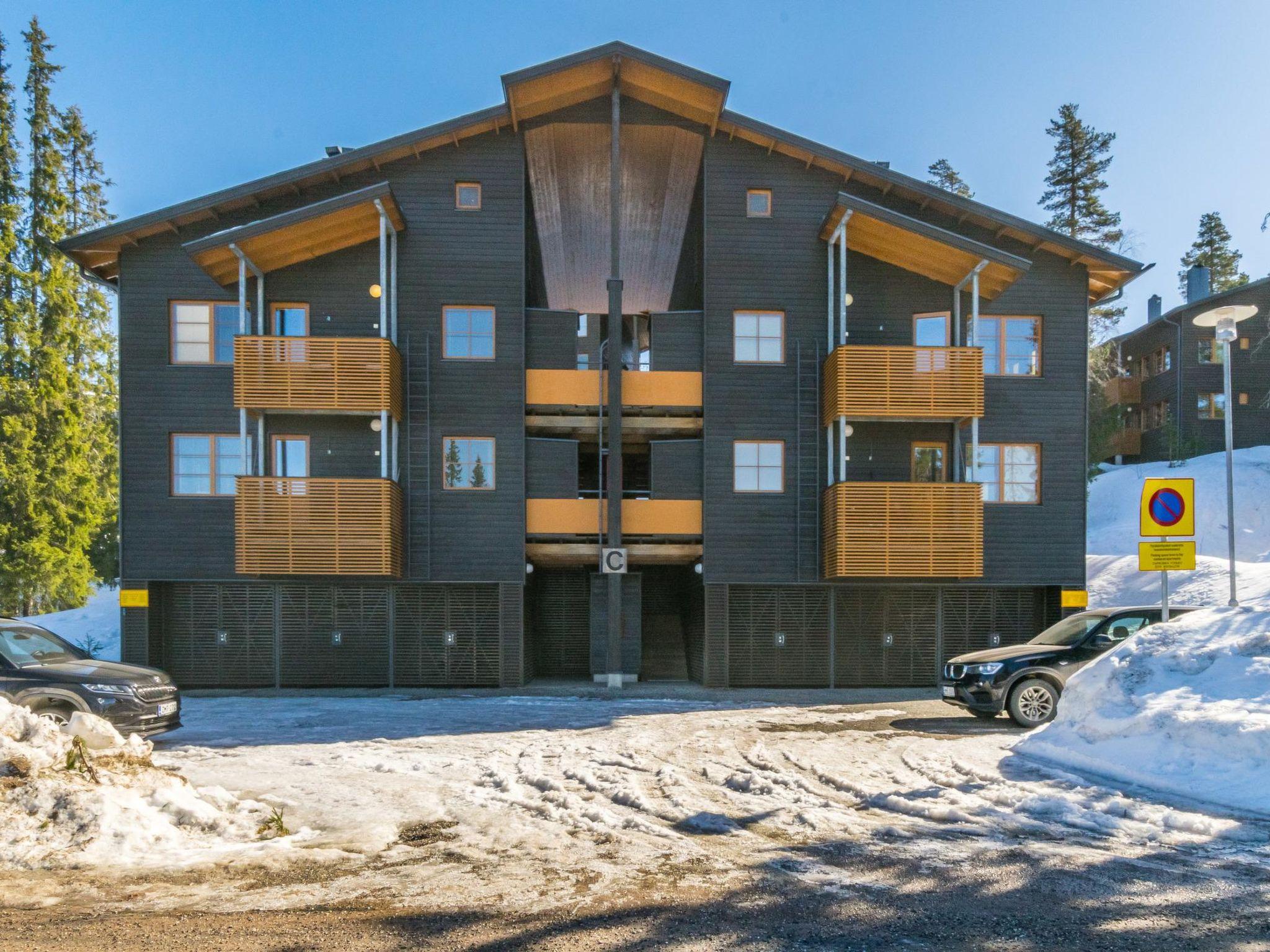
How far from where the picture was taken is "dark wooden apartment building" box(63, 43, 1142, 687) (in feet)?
66.4

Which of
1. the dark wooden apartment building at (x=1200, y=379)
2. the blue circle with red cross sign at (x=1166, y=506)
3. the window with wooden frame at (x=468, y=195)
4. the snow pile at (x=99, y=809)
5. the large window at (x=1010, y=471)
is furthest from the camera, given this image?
the dark wooden apartment building at (x=1200, y=379)

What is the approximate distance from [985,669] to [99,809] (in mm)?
11507

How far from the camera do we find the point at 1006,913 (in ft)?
18.8

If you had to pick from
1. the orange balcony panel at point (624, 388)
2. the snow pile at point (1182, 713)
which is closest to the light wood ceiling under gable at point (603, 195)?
the orange balcony panel at point (624, 388)

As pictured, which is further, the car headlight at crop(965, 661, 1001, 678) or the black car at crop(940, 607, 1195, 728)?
the car headlight at crop(965, 661, 1001, 678)

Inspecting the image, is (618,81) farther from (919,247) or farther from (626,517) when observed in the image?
(626,517)

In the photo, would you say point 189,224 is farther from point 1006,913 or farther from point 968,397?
point 1006,913

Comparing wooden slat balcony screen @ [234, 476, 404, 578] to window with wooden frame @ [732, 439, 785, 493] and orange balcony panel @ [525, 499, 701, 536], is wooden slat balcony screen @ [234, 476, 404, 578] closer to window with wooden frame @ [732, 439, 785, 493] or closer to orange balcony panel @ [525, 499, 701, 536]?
orange balcony panel @ [525, 499, 701, 536]

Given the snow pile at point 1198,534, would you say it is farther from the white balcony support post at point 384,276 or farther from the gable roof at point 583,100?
the white balcony support post at point 384,276

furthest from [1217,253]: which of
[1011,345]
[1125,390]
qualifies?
[1011,345]

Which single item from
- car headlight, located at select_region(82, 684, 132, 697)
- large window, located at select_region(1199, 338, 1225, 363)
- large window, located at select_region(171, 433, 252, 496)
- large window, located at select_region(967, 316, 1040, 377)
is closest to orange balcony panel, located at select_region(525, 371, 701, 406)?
large window, located at select_region(171, 433, 252, 496)

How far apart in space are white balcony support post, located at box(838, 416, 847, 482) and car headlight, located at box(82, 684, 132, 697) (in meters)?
13.9

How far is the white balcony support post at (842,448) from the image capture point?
20328 millimetres

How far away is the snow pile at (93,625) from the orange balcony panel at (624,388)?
13914 millimetres
